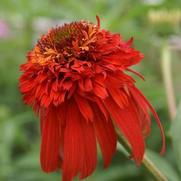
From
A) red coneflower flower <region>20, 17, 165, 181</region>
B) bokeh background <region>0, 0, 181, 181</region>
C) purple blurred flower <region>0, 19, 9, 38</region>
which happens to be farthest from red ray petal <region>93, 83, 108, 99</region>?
purple blurred flower <region>0, 19, 9, 38</region>

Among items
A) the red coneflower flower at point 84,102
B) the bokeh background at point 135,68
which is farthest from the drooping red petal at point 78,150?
the bokeh background at point 135,68

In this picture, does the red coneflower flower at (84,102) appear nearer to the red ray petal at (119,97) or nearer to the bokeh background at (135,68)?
the red ray petal at (119,97)

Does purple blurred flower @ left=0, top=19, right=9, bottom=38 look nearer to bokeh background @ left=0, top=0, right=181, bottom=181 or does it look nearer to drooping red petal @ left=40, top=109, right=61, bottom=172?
bokeh background @ left=0, top=0, right=181, bottom=181

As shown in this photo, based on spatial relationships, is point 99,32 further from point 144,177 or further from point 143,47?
point 143,47

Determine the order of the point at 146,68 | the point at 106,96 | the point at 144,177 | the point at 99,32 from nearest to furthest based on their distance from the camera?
the point at 106,96 → the point at 99,32 → the point at 144,177 → the point at 146,68

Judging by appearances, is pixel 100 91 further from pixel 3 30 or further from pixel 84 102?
pixel 3 30

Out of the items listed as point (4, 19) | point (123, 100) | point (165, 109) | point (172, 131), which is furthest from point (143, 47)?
point (123, 100)

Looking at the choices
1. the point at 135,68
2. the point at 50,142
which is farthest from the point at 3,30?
the point at 50,142
